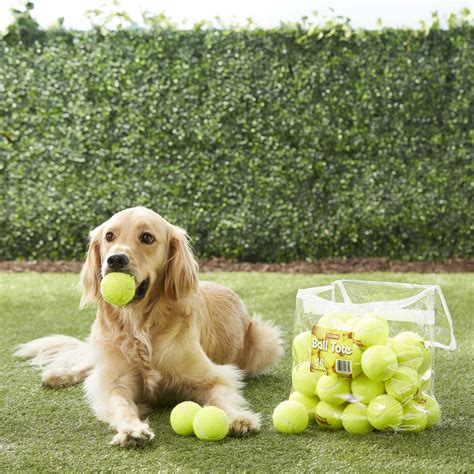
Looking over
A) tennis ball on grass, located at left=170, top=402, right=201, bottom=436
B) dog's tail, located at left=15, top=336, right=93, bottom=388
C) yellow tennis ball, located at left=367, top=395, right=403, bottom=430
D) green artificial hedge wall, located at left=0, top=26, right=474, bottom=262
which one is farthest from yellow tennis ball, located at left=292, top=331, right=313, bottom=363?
green artificial hedge wall, located at left=0, top=26, right=474, bottom=262

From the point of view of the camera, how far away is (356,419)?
9.30 ft

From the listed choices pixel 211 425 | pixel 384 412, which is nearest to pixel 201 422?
pixel 211 425

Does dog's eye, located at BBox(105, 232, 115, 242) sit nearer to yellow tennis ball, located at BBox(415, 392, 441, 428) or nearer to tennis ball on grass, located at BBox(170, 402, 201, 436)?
tennis ball on grass, located at BBox(170, 402, 201, 436)

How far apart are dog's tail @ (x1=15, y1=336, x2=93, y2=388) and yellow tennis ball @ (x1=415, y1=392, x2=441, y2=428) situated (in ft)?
5.64

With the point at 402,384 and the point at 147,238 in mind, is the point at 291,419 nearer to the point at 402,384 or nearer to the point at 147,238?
the point at 402,384

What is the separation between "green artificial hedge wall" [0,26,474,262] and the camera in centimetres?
805

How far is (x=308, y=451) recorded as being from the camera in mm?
2680

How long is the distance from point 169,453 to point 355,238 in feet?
18.7

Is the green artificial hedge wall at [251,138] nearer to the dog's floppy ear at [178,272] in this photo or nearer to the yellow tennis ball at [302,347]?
the dog's floppy ear at [178,272]

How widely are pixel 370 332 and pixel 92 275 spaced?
1.33 metres

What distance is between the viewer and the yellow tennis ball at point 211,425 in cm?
279

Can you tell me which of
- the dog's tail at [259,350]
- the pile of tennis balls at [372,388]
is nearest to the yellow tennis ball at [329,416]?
the pile of tennis balls at [372,388]

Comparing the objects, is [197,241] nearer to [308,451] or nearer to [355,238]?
[355,238]

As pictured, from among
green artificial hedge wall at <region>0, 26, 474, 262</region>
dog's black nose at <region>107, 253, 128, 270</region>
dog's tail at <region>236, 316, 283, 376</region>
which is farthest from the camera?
green artificial hedge wall at <region>0, 26, 474, 262</region>
